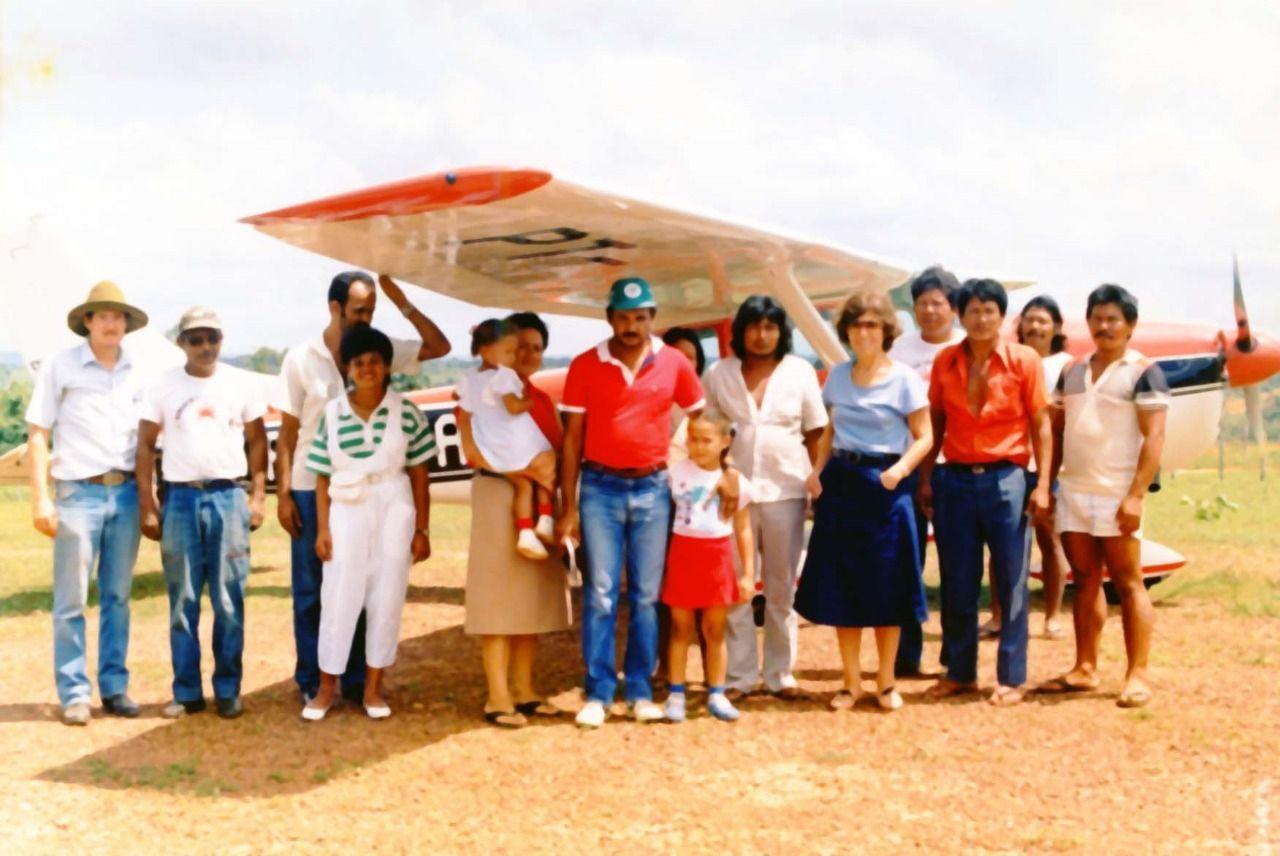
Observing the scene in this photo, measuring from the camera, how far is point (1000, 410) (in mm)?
4852

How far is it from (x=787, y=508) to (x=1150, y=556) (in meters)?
3.89

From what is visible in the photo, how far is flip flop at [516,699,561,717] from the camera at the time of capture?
4984 millimetres

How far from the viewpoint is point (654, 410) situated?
467 centimetres

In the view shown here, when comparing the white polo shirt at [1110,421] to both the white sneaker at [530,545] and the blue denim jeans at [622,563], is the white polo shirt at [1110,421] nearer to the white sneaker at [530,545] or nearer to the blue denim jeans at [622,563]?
the blue denim jeans at [622,563]

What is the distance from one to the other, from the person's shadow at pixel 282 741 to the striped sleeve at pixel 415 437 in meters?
1.20

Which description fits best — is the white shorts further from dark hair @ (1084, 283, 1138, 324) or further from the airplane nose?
the airplane nose

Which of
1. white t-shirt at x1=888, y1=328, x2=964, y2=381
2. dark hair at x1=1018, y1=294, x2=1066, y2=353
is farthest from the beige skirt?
dark hair at x1=1018, y1=294, x2=1066, y2=353

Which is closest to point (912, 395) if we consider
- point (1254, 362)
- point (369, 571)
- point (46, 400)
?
point (369, 571)

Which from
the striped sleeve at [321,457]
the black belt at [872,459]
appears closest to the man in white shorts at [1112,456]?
the black belt at [872,459]

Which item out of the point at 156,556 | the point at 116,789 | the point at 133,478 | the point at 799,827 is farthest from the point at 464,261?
the point at 156,556

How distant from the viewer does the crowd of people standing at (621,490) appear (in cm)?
473

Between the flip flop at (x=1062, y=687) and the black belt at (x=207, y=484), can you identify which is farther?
the flip flop at (x=1062, y=687)

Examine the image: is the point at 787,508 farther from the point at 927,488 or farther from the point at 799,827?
the point at 799,827

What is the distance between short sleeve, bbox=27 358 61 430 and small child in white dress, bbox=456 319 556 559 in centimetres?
191
